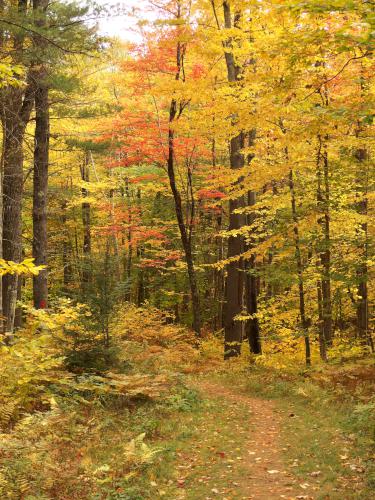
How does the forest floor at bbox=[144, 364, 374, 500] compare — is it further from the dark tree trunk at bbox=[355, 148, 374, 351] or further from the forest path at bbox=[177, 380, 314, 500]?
the dark tree trunk at bbox=[355, 148, 374, 351]

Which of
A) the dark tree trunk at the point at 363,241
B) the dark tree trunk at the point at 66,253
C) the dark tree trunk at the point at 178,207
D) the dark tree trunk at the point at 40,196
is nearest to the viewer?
the dark tree trunk at the point at 363,241

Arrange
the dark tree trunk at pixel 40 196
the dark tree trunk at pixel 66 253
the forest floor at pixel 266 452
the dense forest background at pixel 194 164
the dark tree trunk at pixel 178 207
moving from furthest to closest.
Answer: the dark tree trunk at pixel 66 253 < the dark tree trunk at pixel 178 207 < the dark tree trunk at pixel 40 196 < the dense forest background at pixel 194 164 < the forest floor at pixel 266 452

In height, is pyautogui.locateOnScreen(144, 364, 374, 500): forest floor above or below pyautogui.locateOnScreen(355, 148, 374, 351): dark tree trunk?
below

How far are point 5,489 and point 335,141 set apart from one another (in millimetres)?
9540

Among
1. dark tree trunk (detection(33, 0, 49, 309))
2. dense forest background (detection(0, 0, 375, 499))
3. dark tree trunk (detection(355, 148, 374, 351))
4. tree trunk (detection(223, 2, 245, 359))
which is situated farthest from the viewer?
tree trunk (detection(223, 2, 245, 359))

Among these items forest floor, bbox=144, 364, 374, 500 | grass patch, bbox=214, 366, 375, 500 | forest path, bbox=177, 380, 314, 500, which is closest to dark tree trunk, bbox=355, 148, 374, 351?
grass patch, bbox=214, 366, 375, 500

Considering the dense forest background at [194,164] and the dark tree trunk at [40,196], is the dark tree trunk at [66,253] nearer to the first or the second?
the dense forest background at [194,164]

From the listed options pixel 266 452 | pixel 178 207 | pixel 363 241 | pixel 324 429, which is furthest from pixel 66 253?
pixel 266 452

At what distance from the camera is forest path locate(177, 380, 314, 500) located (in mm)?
5691

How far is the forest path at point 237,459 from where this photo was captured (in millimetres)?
5691

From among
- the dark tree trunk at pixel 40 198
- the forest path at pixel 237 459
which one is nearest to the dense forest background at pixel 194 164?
the dark tree trunk at pixel 40 198

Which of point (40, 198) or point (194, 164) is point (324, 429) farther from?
point (194, 164)

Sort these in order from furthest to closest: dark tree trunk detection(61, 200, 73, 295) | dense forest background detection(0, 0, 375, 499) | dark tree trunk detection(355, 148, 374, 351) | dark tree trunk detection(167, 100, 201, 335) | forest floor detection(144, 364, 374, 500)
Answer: dark tree trunk detection(61, 200, 73, 295) → dark tree trunk detection(167, 100, 201, 335) → dark tree trunk detection(355, 148, 374, 351) → dense forest background detection(0, 0, 375, 499) → forest floor detection(144, 364, 374, 500)

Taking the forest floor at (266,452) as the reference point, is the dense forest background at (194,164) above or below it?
above
